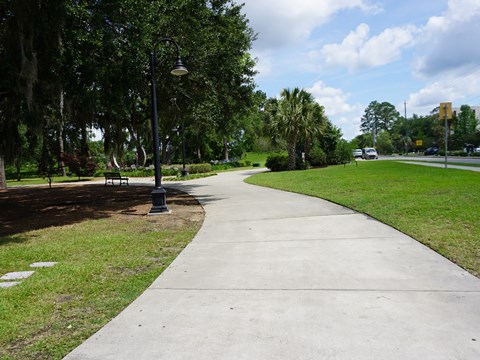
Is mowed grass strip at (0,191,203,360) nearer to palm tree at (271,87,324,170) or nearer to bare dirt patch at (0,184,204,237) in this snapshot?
bare dirt patch at (0,184,204,237)

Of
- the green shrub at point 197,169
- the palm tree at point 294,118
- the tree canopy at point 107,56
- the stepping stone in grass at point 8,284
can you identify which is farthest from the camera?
the green shrub at point 197,169

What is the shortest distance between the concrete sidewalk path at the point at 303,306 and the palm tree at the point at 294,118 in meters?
24.7

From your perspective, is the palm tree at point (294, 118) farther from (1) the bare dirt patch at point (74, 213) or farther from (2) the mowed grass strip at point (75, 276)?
(2) the mowed grass strip at point (75, 276)

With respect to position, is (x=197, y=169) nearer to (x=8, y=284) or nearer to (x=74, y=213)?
(x=74, y=213)

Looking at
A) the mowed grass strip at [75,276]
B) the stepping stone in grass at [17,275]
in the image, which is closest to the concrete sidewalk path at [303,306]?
the mowed grass strip at [75,276]

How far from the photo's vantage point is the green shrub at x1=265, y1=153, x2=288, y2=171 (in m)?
33.0

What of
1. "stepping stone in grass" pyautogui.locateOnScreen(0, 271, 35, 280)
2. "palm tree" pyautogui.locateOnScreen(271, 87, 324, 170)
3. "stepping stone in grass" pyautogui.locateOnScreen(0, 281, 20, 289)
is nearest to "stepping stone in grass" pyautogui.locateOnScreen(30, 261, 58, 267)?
"stepping stone in grass" pyautogui.locateOnScreen(0, 271, 35, 280)

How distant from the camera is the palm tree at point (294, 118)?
3052cm

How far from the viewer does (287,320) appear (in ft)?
11.3

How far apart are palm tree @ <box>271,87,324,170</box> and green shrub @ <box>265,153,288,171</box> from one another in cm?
97

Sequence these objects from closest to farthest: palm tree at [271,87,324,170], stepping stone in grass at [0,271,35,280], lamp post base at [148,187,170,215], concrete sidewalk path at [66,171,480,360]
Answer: concrete sidewalk path at [66,171,480,360] → stepping stone in grass at [0,271,35,280] → lamp post base at [148,187,170,215] → palm tree at [271,87,324,170]

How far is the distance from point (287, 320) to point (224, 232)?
4189 mm

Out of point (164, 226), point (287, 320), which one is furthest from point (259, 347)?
point (164, 226)

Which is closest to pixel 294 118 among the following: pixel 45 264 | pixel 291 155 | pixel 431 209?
pixel 291 155
